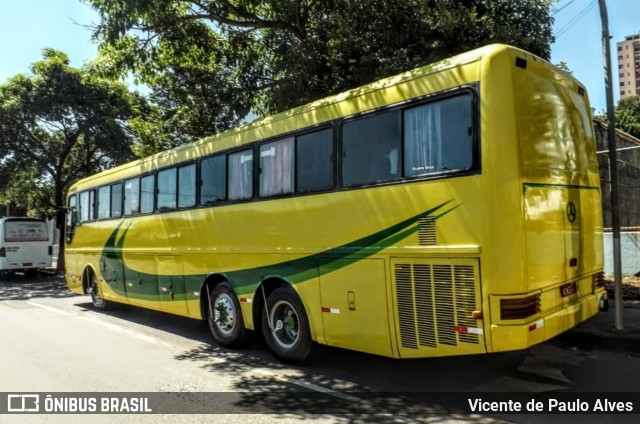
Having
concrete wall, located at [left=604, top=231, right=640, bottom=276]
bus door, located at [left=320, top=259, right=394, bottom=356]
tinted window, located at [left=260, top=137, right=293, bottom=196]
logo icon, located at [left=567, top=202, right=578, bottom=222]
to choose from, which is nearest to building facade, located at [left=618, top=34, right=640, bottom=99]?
concrete wall, located at [left=604, top=231, right=640, bottom=276]

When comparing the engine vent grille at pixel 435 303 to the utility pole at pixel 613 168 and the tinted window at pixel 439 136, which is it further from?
the utility pole at pixel 613 168

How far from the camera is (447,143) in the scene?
15.5 ft

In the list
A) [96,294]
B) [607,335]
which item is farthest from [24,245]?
[607,335]

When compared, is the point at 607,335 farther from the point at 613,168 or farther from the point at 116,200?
the point at 116,200

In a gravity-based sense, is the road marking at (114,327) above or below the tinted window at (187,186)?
below

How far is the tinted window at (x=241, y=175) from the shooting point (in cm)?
711

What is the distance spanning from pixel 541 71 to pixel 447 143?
1306mm

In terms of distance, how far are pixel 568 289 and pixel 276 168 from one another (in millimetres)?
3729

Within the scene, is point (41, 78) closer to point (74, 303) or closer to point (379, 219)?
point (74, 303)

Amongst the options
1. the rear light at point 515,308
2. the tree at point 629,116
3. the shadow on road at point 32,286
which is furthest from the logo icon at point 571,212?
the tree at point 629,116

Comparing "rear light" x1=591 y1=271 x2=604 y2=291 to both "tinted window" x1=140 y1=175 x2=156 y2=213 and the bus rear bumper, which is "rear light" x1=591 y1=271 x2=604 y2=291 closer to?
the bus rear bumper

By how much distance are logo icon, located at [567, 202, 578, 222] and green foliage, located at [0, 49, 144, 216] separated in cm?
1602

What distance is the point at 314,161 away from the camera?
6.12 metres

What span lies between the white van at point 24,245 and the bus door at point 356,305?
1770 centimetres
